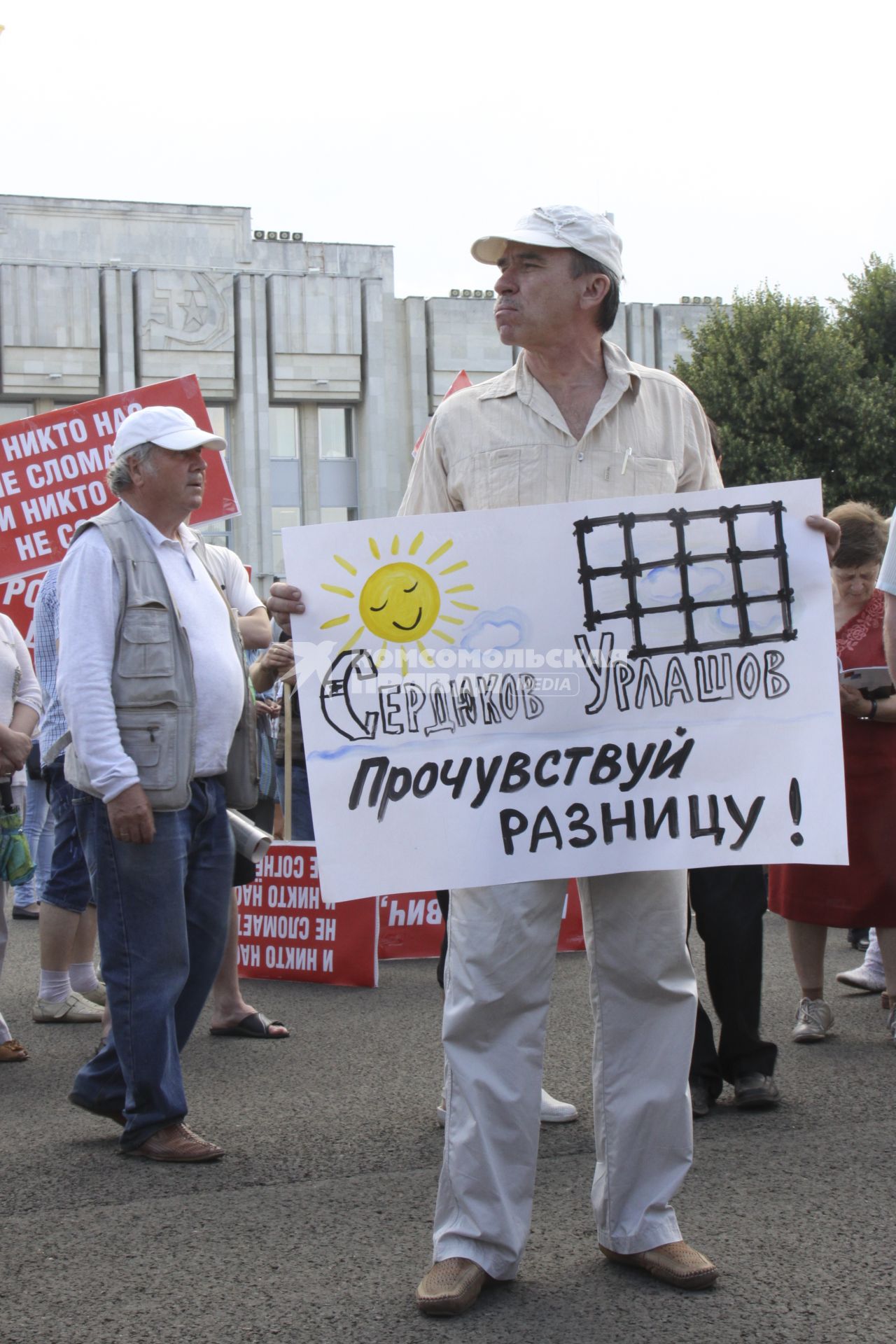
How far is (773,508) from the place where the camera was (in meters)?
3.36

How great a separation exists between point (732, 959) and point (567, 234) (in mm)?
2448

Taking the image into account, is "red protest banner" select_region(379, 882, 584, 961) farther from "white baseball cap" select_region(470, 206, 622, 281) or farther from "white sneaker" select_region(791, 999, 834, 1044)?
"white baseball cap" select_region(470, 206, 622, 281)

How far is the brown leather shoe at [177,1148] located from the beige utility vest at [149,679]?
90 centimetres

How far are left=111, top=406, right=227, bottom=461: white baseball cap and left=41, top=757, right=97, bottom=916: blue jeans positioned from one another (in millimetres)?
1947

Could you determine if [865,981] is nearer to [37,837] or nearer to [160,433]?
[160,433]

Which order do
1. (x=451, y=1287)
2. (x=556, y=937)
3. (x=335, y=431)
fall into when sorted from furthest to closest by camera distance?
1. (x=335, y=431)
2. (x=556, y=937)
3. (x=451, y=1287)

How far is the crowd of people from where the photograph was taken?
125 inches

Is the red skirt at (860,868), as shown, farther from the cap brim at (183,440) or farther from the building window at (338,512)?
the building window at (338,512)

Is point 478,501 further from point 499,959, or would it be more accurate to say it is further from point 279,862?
point 279,862

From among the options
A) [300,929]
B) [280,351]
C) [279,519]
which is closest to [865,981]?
[300,929]

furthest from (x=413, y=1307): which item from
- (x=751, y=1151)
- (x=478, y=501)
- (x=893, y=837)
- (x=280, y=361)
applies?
(x=280, y=361)

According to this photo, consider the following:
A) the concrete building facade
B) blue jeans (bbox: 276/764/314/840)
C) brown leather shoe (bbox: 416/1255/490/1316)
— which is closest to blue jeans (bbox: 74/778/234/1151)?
brown leather shoe (bbox: 416/1255/490/1316)

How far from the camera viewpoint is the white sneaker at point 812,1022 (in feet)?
18.1

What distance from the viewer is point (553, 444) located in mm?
3365
